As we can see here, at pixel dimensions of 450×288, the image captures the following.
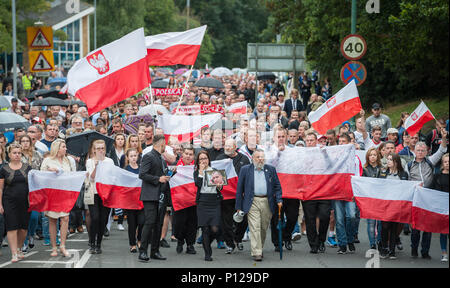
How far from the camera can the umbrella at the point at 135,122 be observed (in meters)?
16.8

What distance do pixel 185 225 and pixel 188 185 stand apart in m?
0.66

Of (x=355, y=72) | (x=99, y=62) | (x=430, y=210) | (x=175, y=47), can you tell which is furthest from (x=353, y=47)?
(x=430, y=210)

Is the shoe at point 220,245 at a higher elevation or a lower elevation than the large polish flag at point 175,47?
lower

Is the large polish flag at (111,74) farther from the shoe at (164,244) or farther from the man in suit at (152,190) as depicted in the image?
the man in suit at (152,190)

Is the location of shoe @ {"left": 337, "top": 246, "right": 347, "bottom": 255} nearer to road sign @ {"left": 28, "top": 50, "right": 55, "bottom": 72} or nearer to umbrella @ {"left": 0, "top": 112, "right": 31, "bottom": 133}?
umbrella @ {"left": 0, "top": 112, "right": 31, "bottom": 133}

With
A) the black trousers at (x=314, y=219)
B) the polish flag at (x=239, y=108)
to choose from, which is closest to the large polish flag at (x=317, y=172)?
the black trousers at (x=314, y=219)

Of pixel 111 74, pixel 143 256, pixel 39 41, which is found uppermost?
pixel 39 41

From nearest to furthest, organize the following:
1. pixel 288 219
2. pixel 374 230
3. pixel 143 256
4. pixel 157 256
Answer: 1. pixel 143 256
2. pixel 157 256
3. pixel 374 230
4. pixel 288 219

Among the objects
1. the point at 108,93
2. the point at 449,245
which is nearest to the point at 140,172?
the point at 108,93

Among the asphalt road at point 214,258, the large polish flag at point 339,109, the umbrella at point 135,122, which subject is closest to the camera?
the asphalt road at point 214,258

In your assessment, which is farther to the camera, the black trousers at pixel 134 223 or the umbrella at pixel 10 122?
the umbrella at pixel 10 122

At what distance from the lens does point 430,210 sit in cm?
1129

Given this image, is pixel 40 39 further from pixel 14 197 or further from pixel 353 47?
pixel 14 197

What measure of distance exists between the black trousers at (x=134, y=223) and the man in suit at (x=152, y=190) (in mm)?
477
